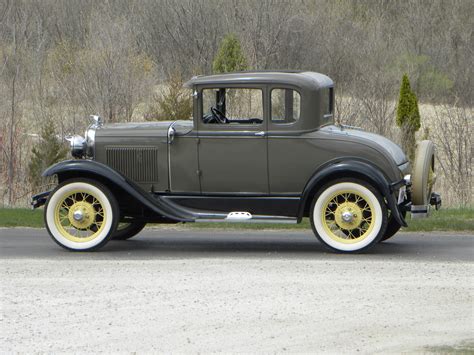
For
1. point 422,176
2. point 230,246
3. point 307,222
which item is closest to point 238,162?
point 230,246

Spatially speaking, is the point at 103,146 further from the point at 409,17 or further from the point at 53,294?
the point at 409,17

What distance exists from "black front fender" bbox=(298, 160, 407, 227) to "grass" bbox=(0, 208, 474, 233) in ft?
7.85

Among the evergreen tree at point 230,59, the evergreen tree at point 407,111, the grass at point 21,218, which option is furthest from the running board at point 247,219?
the evergreen tree at point 230,59

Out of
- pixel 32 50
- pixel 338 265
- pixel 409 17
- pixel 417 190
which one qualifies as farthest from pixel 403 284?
pixel 409 17

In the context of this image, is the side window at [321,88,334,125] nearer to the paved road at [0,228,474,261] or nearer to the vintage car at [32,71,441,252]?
the vintage car at [32,71,441,252]

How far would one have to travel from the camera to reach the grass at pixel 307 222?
14312mm

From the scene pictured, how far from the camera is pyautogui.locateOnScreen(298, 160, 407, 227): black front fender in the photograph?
38.8 feet

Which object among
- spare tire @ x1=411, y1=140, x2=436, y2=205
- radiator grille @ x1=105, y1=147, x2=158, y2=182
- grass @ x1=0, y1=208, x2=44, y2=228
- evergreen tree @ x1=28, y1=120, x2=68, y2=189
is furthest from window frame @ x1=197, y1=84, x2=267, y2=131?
evergreen tree @ x1=28, y1=120, x2=68, y2=189

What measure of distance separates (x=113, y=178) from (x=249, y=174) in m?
1.55

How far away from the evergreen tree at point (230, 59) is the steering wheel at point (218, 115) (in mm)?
15501

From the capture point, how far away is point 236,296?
957 centimetres

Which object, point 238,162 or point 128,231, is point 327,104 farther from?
point 128,231

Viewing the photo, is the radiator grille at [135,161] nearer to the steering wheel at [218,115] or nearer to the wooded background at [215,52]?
the steering wheel at [218,115]

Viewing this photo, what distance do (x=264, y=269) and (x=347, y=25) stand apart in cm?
3645
